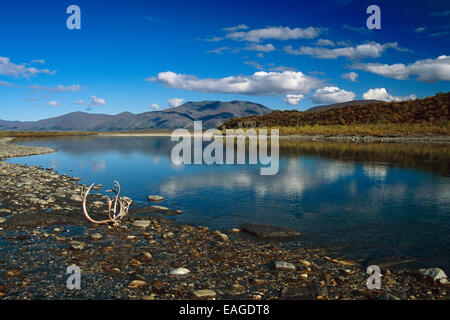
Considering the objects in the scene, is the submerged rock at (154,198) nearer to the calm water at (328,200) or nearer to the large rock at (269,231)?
the calm water at (328,200)

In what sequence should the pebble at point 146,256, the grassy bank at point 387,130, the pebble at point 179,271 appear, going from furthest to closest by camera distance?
the grassy bank at point 387,130, the pebble at point 146,256, the pebble at point 179,271

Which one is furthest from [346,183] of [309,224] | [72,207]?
[72,207]

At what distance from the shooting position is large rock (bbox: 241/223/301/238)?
1173 centimetres

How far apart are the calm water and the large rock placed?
27.0 inches

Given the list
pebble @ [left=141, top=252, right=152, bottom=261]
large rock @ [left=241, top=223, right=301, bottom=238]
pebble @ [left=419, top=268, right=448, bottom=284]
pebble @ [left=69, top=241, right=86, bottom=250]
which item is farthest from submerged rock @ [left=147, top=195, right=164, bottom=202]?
pebble @ [left=419, top=268, right=448, bottom=284]

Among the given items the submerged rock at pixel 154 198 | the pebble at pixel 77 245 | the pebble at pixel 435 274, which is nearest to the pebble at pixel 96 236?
the pebble at pixel 77 245

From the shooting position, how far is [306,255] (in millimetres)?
9914

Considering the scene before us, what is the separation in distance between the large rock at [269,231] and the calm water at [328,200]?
0.69 metres

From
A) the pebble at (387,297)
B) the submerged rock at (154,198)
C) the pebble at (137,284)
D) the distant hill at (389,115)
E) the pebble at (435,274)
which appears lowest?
the pebble at (387,297)

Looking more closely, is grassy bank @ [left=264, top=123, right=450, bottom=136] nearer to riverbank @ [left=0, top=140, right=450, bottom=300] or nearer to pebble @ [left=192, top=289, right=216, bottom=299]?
riverbank @ [left=0, top=140, right=450, bottom=300]

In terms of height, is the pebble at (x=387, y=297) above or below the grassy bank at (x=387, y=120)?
below

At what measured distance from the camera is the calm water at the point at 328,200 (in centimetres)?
1144

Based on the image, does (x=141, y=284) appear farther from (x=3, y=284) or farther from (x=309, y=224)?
(x=309, y=224)

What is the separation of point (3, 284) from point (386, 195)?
1895cm
